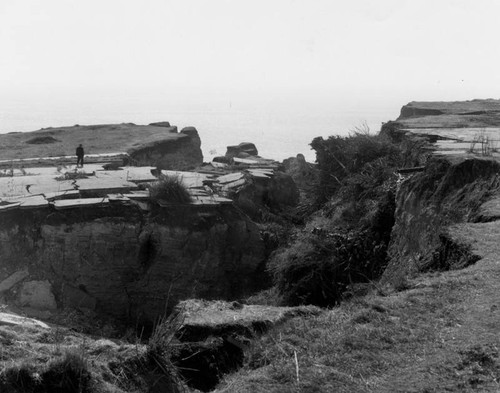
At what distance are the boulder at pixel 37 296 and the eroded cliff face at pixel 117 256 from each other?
3.6 inches

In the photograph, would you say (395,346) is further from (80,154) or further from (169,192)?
(80,154)

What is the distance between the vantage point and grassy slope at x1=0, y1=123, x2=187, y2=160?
1730cm

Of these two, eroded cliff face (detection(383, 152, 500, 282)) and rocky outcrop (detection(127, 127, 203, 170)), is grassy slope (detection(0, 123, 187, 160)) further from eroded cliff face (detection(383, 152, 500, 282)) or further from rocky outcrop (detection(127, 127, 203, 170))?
eroded cliff face (detection(383, 152, 500, 282))

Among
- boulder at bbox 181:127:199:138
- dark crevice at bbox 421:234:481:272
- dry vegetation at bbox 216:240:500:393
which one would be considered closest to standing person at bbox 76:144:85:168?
boulder at bbox 181:127:199:138

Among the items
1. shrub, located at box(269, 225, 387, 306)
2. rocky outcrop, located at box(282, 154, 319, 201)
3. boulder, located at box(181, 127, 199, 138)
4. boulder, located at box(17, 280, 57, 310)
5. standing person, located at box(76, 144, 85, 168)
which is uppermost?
boulder, located at box(181, 127, 199, 138)

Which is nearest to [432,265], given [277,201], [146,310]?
[146,310]

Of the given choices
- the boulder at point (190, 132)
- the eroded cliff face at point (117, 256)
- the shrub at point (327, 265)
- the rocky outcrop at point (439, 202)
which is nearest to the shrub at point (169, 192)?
the eroded cliff face at point (117, 256)

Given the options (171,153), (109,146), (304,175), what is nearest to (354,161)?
(304,175)

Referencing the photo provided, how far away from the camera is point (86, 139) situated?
1981 centimetres

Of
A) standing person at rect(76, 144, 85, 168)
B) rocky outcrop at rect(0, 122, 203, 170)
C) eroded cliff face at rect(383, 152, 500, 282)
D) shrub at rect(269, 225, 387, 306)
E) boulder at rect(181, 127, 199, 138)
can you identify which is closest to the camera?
eroded cliff face at rect(383, 152, 500, 282)

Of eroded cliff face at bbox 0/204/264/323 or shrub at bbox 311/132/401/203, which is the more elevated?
shrub at bbox 311/132/401/203

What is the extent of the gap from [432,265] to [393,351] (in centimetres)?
232

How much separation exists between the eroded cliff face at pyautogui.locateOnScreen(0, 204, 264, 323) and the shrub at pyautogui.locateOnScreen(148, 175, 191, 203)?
0.24 metres

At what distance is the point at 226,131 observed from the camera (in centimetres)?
4684
